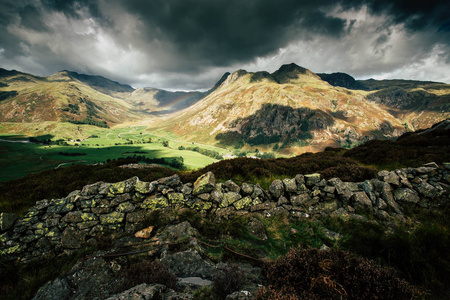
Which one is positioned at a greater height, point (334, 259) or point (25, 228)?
point (334, 259)

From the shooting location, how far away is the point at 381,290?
3352 millimetres

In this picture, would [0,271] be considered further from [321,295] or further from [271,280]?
[321,295]

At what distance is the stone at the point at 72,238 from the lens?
670 cm

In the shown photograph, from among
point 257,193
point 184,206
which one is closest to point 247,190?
point 257,193

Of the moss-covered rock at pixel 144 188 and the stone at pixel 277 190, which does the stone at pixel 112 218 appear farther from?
the stone at pixel 277 190

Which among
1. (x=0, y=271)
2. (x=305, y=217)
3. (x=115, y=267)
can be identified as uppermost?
(x=305, y=217)

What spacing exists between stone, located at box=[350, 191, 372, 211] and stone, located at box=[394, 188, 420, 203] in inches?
61.4

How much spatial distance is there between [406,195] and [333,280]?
26.1 feet

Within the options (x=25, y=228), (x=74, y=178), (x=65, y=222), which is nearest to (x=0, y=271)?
(x=25, y=228)

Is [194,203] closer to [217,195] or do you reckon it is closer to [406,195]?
[217,195]

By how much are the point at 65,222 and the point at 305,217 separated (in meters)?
10.7

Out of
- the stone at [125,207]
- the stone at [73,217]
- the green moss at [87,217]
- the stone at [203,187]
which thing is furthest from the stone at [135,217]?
the stone at [203,187]

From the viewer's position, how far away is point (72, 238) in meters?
6.78

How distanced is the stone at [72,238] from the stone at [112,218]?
82cm
